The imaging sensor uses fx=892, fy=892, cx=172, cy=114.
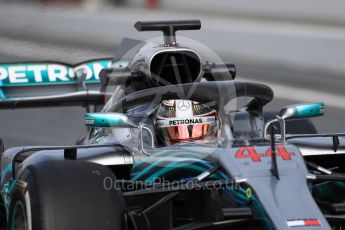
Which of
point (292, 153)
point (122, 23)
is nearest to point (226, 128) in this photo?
point (292, 153)

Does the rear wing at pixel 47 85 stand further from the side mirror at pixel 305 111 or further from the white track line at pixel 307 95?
the white track line at pixel 307 95

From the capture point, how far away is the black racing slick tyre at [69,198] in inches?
185

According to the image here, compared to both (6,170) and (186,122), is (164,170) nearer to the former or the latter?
(186,122)

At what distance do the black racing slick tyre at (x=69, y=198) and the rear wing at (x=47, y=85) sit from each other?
9.47 ft

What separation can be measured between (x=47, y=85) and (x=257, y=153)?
3.48 meters

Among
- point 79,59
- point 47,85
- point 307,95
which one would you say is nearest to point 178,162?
point 47,85

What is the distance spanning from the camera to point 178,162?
538cm

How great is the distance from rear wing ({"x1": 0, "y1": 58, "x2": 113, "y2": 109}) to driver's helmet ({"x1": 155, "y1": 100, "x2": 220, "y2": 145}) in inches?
84.5

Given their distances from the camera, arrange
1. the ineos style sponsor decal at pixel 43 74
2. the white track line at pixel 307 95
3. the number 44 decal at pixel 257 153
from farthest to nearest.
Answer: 1. the white track line at pixel 307 95
2. the ineos style sponsor decal at pixel 43 74
3. the number 44 decal at pixel 257 153

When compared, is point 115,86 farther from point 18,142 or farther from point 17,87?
point 18,142

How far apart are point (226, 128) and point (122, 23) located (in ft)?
29.5

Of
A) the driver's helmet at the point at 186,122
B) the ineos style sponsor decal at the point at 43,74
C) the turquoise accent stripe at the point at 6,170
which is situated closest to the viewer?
the driver's helmet at the point at 186,122

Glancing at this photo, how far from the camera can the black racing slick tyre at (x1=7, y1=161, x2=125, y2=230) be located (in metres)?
4.71

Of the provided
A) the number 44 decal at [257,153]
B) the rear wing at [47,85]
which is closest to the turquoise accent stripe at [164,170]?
the number 44 decal at [257,153]
